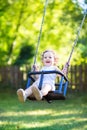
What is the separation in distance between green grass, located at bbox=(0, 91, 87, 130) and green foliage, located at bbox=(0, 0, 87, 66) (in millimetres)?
4513

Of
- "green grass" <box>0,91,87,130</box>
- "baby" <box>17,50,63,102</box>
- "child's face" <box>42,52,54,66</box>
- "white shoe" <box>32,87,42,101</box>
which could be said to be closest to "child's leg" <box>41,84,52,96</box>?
"baby" <box>17,50,63,102</box>

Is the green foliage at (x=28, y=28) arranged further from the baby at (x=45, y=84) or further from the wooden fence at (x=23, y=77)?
the baby at (x=45, y=84)

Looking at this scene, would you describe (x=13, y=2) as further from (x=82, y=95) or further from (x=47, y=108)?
(x=47, y=108)

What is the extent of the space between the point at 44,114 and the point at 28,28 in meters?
9.31

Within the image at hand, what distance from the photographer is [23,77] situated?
16891 millimetres

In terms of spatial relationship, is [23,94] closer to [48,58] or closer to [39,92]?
[39,92]

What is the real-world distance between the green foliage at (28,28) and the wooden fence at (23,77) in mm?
1186

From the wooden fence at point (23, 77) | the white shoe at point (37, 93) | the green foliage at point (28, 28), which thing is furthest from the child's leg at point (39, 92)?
the green foliage at point (28, 28)

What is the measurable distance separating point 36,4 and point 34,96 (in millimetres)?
12411

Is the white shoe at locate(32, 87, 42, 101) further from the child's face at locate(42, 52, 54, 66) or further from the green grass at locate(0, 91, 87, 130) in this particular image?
the green grass at locate(0, 91, 87, 130)

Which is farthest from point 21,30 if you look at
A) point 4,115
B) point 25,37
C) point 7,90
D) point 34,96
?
point 34,96

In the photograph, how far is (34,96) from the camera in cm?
605

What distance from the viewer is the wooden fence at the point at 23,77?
15719mm

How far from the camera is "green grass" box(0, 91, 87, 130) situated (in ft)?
27.4
